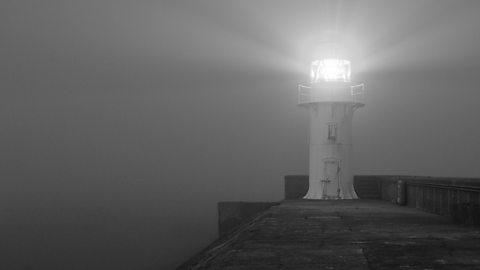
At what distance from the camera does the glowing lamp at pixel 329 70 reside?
2691 centimetres

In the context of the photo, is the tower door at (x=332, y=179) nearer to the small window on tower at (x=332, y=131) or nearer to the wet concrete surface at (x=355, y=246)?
the small window on tower at (x=332, y=131)

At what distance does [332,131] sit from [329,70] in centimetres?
236

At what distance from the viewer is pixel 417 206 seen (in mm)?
18891

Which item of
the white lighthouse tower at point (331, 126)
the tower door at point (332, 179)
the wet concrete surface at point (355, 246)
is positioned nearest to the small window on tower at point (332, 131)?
the white lighthouse tower at point (331, 126)

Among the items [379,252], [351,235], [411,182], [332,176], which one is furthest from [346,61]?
[379,252]

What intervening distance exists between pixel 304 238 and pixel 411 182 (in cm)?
1005

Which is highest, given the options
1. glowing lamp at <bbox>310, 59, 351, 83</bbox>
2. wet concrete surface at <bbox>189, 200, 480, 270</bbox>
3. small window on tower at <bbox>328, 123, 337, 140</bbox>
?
glowing lamp at <bbox>310, 59, 351, 83</bbox>

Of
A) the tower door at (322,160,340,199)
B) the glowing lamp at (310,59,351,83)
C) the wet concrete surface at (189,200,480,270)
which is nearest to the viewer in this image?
the wet concrete surface at (189,200,480,270)

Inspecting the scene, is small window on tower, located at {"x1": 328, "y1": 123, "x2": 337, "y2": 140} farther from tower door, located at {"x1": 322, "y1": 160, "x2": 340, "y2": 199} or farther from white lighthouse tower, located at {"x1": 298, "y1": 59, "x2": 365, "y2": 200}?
tower door, located at {"x1": 322, "y1": 160, "x2": 340, "y2": 199}

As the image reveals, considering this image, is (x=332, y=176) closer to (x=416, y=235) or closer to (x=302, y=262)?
(x=416, y=235)

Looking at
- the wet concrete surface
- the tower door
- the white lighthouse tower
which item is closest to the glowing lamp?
the white lighthouse tower

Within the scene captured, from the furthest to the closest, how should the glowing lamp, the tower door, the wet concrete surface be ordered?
the glowing lamp
the tower door
the wet concrete surface

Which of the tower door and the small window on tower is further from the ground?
the small window on tower

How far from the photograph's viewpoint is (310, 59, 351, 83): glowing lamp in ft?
88.3
